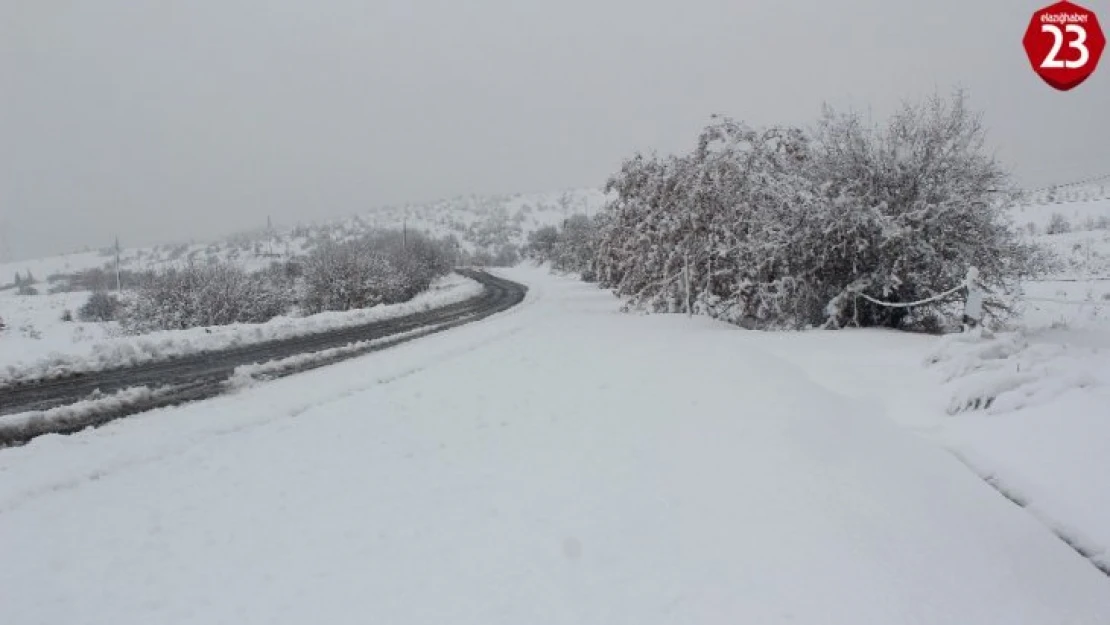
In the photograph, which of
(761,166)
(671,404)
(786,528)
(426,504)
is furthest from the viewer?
(761,166)

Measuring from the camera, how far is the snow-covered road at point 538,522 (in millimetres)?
3514

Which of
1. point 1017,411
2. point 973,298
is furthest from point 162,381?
point 973,298

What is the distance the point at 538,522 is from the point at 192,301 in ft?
103

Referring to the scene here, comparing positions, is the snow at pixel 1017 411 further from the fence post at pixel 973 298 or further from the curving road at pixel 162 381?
the curving road at pixel 162 381

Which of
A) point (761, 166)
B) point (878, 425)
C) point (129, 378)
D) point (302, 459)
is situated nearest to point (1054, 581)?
point (878, 425)

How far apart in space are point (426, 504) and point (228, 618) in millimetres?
1703

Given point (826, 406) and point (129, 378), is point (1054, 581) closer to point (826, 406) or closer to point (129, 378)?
point (826, 406)

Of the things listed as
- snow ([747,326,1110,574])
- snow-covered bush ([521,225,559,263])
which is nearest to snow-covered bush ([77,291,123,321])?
snow ([747,326,1110,574])

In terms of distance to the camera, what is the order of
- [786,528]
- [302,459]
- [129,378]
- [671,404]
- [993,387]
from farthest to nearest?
[129,378] < [671,404] < [302,459] < [993,387] < [786,528]

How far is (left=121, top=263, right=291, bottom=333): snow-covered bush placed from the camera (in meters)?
30.6

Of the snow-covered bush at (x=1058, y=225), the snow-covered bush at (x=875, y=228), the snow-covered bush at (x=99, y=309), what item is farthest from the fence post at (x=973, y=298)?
the snow-covered bush at (x=1058, y=225)

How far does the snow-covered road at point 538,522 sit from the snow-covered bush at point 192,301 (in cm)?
2597

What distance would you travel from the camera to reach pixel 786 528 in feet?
13.7

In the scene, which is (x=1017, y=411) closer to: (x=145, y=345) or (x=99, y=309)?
(x=145, y=345)
